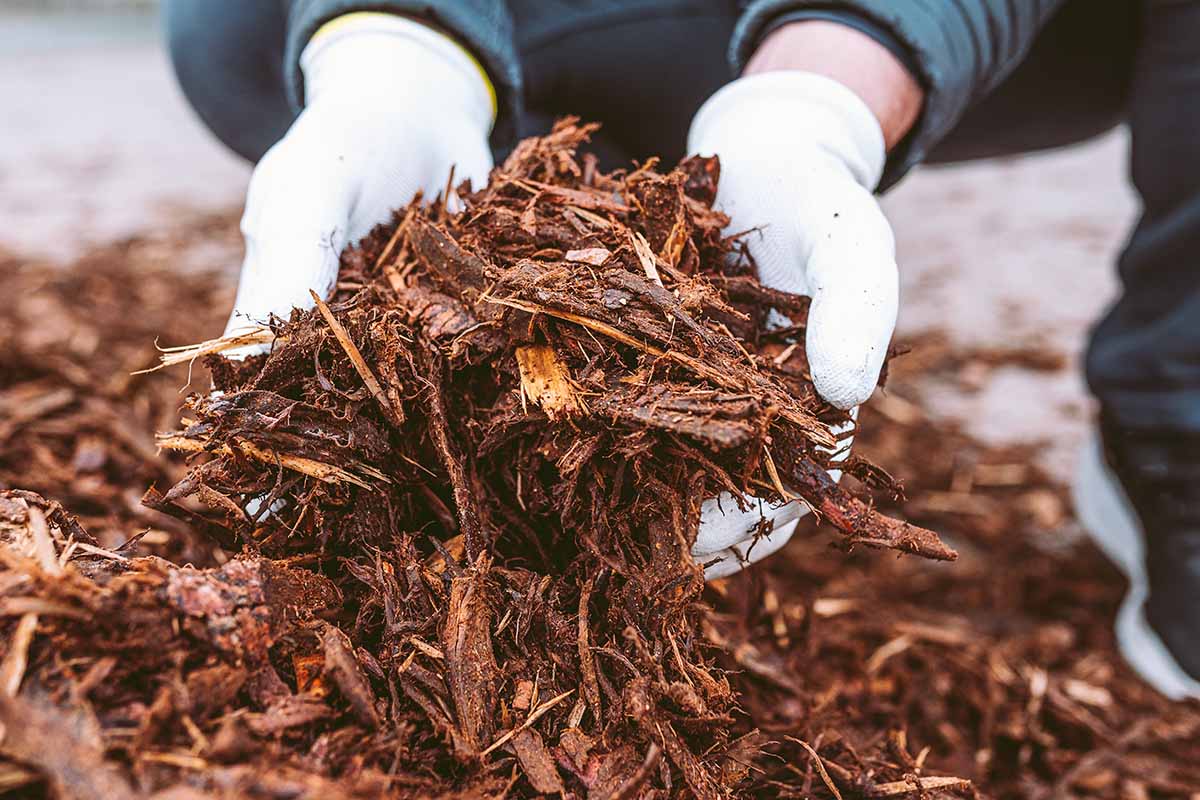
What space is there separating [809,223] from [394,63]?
1.06 meters

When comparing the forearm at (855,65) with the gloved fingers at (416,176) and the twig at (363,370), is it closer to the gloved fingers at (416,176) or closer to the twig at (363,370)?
the gloved fingers at (416,176)

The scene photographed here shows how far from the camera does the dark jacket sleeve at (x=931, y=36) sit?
1.92m

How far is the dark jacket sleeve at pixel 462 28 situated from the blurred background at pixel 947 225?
6.54 ft

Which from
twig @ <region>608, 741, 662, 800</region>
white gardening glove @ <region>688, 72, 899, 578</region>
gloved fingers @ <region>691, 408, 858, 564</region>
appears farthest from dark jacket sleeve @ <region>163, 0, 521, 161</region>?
twig @ <region>608, 741, 662, 800</region>

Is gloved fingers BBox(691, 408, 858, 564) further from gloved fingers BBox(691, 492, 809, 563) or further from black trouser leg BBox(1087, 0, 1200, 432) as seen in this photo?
black trouser leg BBox(1087, 0, 1200, 432)

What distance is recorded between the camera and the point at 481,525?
128 cm

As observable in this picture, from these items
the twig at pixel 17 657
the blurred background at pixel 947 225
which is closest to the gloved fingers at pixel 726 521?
the twig at pixel 17 657

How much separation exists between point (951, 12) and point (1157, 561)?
63.3 inches

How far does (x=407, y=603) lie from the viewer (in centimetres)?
120

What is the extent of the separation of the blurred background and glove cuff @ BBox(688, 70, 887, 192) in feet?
5.85

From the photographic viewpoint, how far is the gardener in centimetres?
153

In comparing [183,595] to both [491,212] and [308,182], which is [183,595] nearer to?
[491,212]

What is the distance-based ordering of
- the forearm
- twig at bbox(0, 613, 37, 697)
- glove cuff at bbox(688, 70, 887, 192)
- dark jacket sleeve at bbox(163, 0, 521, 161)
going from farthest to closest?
dark jacket sleeve at bbox(163, 0, 521, 161) → the forearm → glove cuff at bbox(688, 70, 887, 192) → twig at bbox(0, 613, 37, 697)

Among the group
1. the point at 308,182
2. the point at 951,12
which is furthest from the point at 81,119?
the point at 951,12
